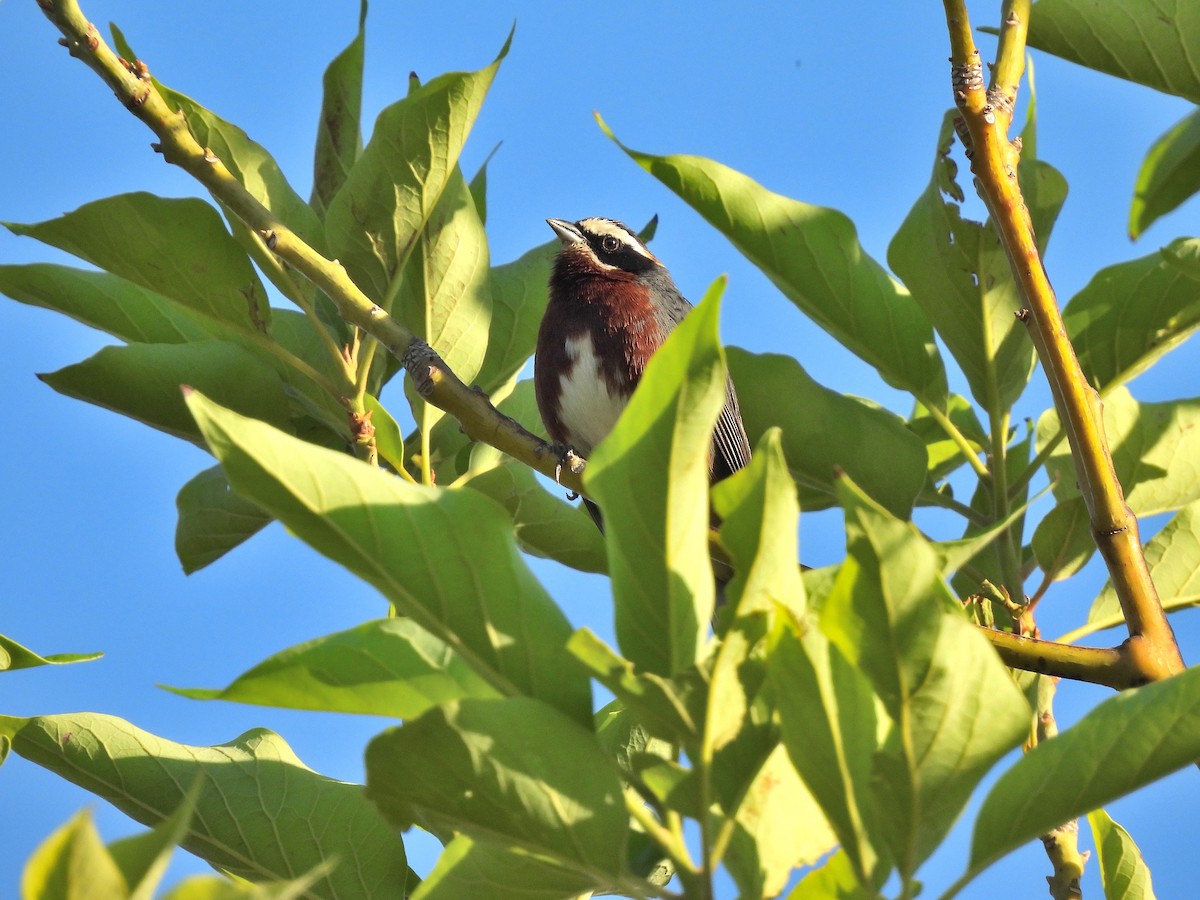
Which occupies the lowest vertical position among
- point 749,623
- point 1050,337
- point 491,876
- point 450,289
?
point 491,876

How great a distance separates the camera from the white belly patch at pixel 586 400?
498 cm

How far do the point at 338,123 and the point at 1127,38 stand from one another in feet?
6.12

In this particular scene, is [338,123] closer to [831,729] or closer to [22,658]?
[22,658]

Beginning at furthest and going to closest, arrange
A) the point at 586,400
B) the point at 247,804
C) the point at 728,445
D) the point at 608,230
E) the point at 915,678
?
the point at 608,230
the point at 728,445
the point at 586,400
the point at 247,804
the point at 915,678

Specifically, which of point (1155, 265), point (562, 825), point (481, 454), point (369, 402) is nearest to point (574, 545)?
point (481, 454)

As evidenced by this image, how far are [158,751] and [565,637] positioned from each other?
110 cm

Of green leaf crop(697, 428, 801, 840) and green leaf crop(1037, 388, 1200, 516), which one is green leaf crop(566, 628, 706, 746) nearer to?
green leaf crop(697, 428, 801, 840)

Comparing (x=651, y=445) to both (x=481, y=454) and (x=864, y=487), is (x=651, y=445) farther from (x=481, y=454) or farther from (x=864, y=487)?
(x=481, y=454)

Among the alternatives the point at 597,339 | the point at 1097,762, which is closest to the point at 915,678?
the point at 1097,762

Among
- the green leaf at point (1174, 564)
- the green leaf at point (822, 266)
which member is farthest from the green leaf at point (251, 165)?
the green leaf at point (1174, 564)

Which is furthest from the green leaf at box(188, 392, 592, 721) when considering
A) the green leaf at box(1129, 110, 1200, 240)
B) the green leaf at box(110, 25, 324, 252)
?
the green leaf at box(1129, 110, 1200, 240)

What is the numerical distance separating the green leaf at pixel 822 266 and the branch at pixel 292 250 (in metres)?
0.59

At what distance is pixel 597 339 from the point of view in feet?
16.8

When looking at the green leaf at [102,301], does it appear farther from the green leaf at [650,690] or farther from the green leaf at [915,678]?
the green leaf at [915,678]
